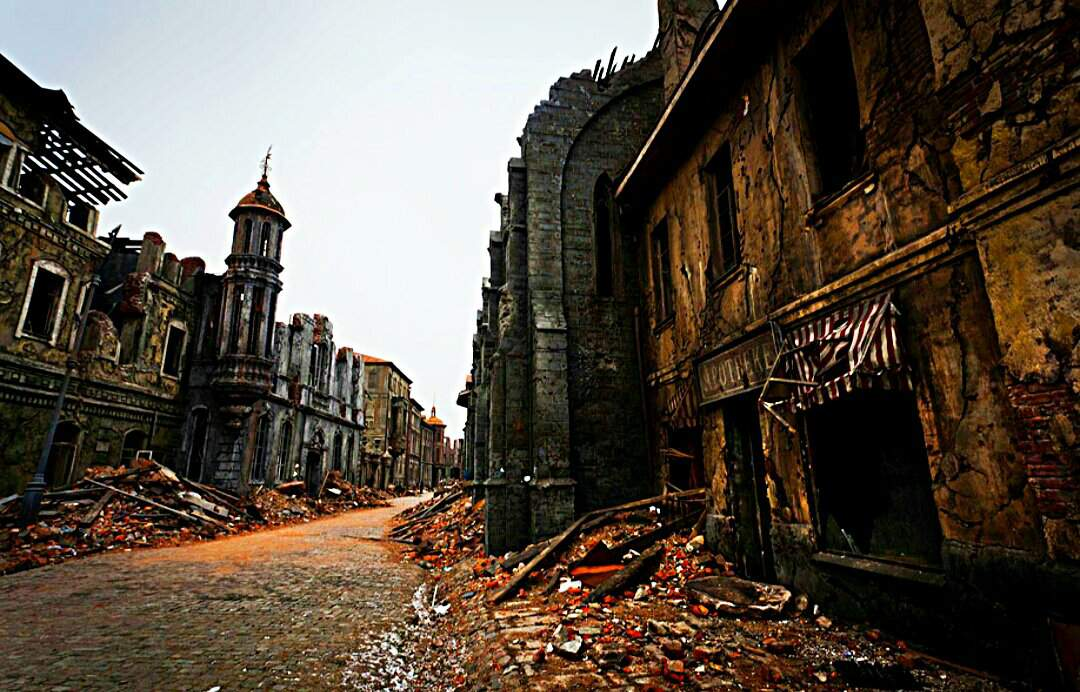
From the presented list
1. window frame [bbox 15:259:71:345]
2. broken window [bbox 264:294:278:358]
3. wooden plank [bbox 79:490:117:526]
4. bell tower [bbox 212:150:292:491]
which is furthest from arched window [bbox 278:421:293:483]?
window frame [bbox 15:259:71:345]

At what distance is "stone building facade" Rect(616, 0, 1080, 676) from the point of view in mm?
3260

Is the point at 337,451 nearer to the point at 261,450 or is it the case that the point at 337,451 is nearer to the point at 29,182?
the point at 261,450

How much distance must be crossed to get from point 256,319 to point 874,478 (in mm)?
23662


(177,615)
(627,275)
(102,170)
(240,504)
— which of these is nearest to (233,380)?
(240,504)

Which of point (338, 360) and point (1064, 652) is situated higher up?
point (338, 360)

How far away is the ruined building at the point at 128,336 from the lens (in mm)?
14930

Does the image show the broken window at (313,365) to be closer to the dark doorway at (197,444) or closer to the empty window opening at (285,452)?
the empty window opening at (285,452)

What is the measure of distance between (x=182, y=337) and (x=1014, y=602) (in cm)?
2656

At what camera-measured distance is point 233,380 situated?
20875 mm

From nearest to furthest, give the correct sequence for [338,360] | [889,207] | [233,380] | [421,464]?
[889,207] → [233,380] → [338,360] → [421,464]

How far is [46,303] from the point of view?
16.2m

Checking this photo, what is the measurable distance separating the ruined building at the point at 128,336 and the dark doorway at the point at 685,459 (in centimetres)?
1871

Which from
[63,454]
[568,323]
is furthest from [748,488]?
[63,454]

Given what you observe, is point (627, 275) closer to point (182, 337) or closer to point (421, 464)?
point (182, 337)
